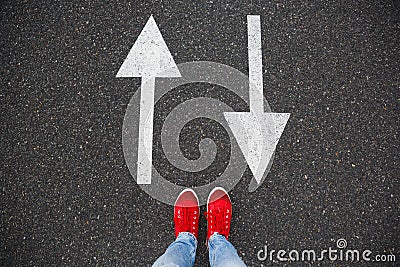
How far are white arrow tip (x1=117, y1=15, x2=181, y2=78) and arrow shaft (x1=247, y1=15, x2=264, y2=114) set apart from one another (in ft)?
1.62

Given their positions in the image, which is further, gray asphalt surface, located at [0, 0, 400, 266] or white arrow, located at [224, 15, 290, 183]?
white arrow, located at [224, 15, 290, 183]

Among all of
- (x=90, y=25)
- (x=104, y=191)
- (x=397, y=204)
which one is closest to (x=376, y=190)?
(x=397, y=204)

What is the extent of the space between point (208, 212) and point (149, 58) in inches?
42.9

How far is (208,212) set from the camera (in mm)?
2500

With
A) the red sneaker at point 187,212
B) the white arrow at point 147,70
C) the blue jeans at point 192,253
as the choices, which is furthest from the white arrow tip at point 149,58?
the blue jeans at point 192,253

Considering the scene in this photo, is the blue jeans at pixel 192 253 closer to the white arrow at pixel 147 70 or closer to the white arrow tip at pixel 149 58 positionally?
the white arrow at pixel 147 70

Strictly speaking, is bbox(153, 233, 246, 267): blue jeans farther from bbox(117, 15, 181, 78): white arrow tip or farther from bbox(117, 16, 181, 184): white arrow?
bbox(117, 15, 181, 78): white arrow tip

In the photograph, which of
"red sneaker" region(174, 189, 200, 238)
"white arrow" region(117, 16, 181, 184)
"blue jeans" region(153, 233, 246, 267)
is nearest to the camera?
"blue jeans" region(153, 233, 246, 267)

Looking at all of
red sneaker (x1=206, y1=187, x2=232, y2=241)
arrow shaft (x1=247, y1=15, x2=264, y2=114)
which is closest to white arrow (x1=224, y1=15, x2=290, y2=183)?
arrow shaft (x1=247, y1=15, x2=264, y2=114)

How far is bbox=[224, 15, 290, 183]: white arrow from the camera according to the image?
257 cm

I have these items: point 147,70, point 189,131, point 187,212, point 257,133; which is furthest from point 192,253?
point 147,70

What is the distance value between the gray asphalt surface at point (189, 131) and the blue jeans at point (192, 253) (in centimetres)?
17

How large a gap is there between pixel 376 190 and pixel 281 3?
1398mm

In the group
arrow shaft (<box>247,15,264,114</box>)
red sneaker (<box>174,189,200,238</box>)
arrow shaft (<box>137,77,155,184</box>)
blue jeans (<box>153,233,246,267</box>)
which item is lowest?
blue jeans (<box>153,233,246,267</box>)
